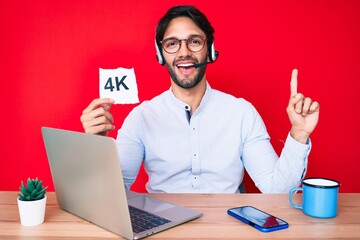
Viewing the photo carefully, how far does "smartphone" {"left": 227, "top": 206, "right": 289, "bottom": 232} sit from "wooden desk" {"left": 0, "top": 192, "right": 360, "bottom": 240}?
0.01m

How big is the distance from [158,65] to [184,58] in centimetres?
53

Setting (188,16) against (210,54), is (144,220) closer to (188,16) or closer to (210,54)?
(210,54)

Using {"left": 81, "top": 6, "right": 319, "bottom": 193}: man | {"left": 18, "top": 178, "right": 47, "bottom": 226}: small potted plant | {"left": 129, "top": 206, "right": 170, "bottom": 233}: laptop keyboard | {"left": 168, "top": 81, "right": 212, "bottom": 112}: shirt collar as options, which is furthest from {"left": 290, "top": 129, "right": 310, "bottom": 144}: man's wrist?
{"left": 18, "top": 178, "right": 47, "bottom": 226}: small potted plant

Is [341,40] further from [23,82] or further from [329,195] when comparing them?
[23,82]

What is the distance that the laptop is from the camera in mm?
815

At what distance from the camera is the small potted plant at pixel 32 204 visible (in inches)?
36.2

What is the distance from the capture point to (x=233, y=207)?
3.44ft

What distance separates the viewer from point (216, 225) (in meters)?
0.92

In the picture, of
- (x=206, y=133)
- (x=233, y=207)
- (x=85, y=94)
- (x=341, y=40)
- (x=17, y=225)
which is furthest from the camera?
(x=85, y=94)

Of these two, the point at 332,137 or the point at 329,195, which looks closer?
the point at 329,195

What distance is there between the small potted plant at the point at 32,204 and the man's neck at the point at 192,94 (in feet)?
3.06

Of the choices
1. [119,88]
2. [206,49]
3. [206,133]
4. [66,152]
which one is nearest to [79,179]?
[66,152]

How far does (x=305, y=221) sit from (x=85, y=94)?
1.63 meters

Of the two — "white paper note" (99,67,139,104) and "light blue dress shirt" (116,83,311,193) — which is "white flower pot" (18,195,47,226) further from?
"light blue dress shirt" (116,83,311,193)
